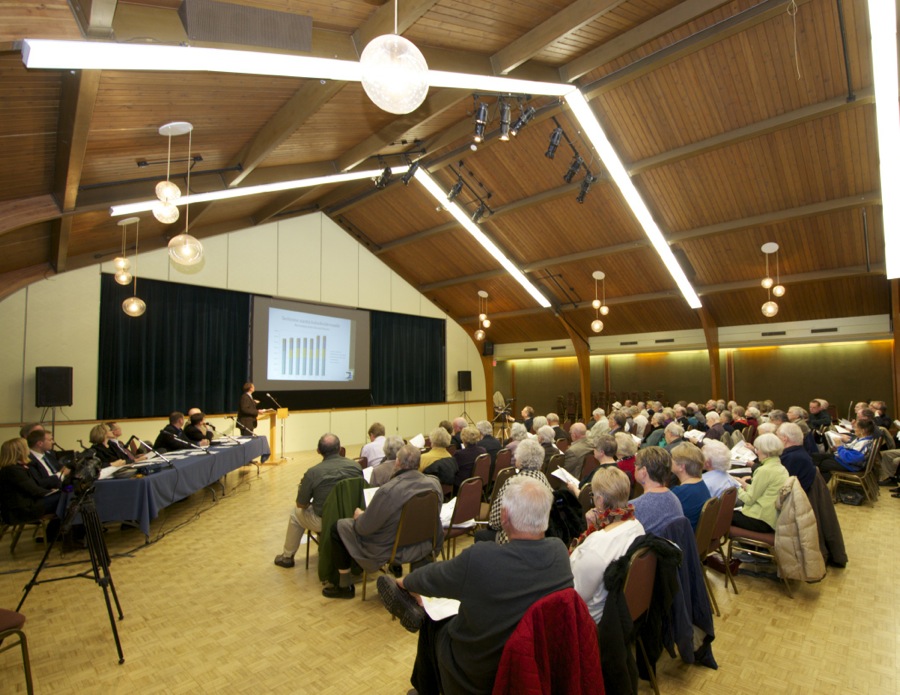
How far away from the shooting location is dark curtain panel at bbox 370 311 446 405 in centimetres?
1317

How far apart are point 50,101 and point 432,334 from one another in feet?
37.2

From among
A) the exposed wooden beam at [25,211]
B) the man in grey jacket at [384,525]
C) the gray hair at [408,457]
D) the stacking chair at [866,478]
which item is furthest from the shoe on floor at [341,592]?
the stacking chair at [866,478]

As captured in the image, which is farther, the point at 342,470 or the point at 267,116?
the point at 267,116

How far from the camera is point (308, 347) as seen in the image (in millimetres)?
11383

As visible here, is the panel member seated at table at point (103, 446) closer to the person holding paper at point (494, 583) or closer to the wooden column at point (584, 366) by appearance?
the person holding paper at point (494, 583)

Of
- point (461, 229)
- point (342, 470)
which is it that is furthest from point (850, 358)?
point (342, 470)

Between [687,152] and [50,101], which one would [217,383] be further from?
[687,152]

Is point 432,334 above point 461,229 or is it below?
below

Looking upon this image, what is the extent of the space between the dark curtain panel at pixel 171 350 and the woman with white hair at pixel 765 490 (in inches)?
351

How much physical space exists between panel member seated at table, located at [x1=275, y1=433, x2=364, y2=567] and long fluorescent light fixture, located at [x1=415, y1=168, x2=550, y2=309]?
23.1 ft

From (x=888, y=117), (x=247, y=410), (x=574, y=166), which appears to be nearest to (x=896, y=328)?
(x=888, y=117)

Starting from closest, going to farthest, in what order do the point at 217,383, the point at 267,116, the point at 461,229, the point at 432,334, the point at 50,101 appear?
the point at 50,101 < the point at 267,116 < the point at 217,383 < the point at 461,229 < the point at 432,334

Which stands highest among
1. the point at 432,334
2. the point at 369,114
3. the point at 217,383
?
the point at 369,114

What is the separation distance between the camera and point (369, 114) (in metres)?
6.58
